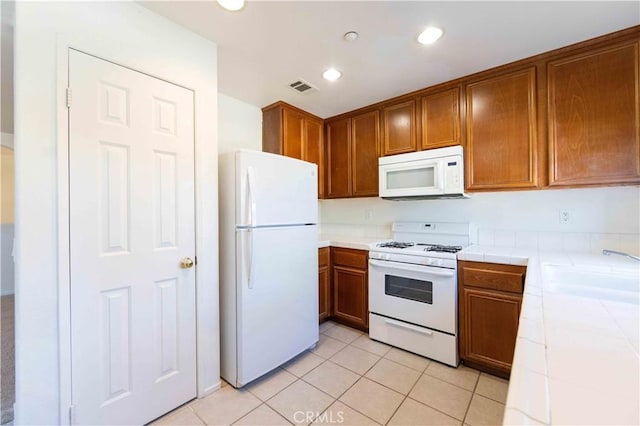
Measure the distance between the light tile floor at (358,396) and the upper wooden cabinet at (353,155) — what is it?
1636 mm

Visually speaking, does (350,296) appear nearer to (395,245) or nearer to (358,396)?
(395,245)

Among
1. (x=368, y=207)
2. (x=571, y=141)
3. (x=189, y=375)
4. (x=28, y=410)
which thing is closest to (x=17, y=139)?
(x=28, y=410)

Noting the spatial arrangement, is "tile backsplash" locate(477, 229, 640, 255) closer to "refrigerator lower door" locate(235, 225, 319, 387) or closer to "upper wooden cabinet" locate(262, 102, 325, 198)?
"refrigerator lower door" locate(235, 225, 319, 387)

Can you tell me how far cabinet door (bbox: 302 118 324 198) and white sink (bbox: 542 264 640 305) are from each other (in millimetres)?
2212

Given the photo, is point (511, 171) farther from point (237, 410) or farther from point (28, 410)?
point (28, 410)

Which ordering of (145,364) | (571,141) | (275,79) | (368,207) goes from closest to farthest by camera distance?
(145,364) < (571,141) < (275,79) < (368,207)

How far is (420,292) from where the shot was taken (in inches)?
89.0

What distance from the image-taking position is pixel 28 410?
3.93 feet

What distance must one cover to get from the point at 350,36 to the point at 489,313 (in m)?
2.14

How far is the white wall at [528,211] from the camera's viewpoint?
1.95 m

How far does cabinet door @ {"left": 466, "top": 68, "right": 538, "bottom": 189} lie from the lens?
80.3 inches

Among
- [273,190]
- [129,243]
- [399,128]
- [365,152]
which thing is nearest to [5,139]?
[129,243]

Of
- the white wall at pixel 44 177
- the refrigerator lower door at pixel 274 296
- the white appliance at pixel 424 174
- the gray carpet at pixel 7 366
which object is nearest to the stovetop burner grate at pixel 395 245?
the white appliance at pixel 424 174

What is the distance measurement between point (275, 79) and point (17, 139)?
66.2 inches
